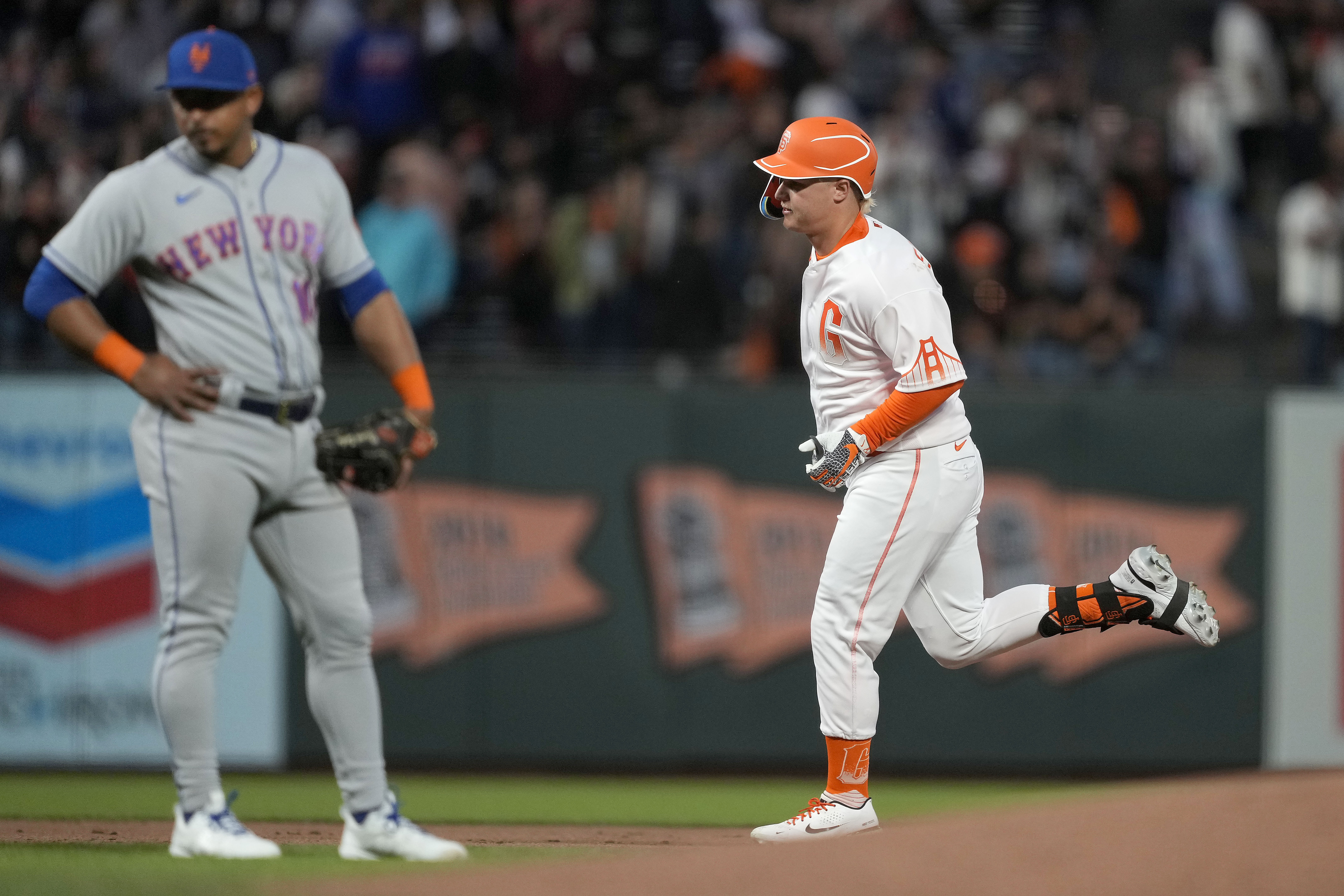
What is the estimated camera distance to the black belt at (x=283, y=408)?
4.26 m

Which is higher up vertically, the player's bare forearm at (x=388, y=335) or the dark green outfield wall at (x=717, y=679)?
the player's bare forearm at (x=388, y=335)

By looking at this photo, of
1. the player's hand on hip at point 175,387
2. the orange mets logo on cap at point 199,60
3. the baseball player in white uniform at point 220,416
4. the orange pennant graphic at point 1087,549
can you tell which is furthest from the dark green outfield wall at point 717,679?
the orange mets logo on cap at point 199,60

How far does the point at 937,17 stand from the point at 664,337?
3.84 meters

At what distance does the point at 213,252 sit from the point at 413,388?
68 centimetres

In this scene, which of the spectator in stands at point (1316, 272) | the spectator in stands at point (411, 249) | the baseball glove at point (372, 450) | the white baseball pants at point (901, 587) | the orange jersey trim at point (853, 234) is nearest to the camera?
the baseball glove at point (372, 450)

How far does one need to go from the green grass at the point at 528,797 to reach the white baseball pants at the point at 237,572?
215 centimetres

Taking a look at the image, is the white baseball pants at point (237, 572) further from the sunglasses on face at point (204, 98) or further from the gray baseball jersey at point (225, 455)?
the sunglasses on face at point (204, 98)

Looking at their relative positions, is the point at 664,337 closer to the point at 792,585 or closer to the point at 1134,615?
the point at 792,585

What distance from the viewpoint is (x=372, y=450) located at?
438cm

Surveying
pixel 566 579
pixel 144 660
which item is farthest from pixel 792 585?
pixel 144 660

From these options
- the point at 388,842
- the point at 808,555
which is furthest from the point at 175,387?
the point at 808,555

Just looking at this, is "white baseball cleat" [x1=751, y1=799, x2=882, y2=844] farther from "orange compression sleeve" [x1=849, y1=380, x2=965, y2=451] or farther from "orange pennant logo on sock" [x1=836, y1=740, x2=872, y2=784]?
"orange compression sleeve" [x1=849, y1=380, x2=965, y2=451]

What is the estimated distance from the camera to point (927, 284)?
4.77 m

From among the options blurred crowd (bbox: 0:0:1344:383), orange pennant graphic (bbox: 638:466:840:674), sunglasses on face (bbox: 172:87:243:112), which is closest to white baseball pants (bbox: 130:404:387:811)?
sunglasses on face (bbox: 172:87:243:112)
